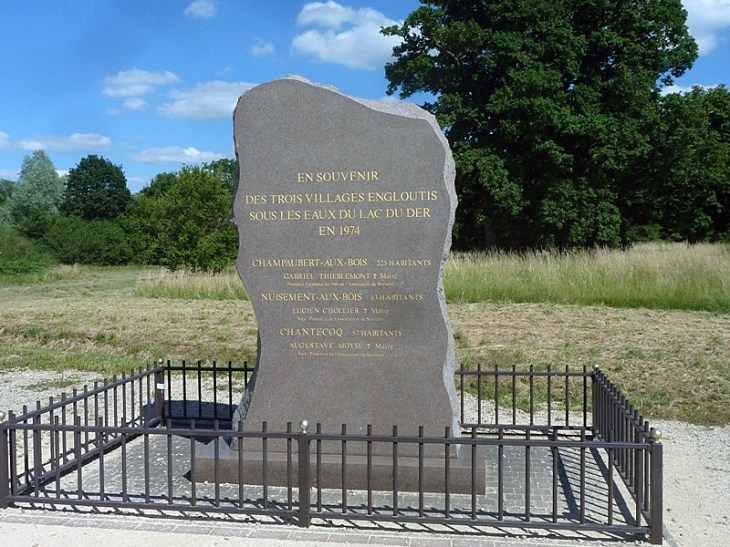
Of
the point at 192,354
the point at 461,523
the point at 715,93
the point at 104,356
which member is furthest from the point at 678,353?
the point at 715,93

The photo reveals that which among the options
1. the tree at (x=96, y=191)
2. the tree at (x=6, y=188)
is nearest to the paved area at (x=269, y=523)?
the tree at (x=96, y=191)

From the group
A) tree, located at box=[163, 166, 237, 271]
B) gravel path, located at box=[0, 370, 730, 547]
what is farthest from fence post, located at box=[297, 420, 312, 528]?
tree, located at box=[163, 166, 237, 271]

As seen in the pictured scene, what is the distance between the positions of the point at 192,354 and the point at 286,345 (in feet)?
21.7

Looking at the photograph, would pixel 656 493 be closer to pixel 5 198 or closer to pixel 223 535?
pixel 223 535

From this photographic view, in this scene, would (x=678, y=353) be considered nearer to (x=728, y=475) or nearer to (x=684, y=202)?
(x=728, y=475)

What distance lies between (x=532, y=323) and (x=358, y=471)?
25.8 ft

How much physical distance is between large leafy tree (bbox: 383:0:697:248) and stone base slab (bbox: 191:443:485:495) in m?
20.4

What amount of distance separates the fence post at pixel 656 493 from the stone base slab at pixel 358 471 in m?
1.25

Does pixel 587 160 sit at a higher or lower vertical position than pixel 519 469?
higher

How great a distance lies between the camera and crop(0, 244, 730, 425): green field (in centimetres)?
962

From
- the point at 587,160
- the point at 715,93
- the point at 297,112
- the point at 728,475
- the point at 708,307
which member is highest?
the point at 715,93

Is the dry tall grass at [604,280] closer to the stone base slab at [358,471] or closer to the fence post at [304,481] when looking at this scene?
the stone base slab at [358,471]

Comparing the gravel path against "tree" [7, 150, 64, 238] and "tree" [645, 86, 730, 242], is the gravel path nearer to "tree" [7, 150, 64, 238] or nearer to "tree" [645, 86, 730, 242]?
"tree" [645, 86, 730, 242]

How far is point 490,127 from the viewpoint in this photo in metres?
26.4
